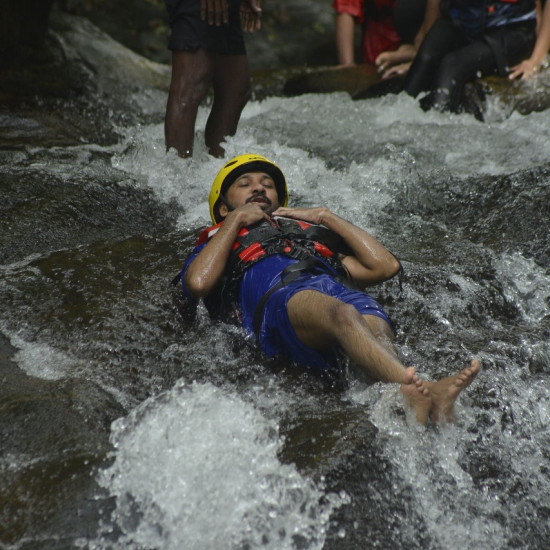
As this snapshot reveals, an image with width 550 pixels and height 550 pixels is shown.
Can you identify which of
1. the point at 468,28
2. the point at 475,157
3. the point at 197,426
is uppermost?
the point at 468,28

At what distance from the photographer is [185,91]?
17.2 ft

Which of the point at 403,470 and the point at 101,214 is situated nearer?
the point at 403,470

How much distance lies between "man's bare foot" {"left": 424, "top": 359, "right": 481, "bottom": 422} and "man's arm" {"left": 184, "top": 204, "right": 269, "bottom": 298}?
1.34m

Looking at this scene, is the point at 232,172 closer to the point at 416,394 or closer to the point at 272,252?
the point at 272,252

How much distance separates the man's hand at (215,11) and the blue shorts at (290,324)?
2.37 m

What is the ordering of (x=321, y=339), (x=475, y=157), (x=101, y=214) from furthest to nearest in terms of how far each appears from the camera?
(x=475, y=157), (x=101, y=214), (x=321, y=339)

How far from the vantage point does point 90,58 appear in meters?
8.76

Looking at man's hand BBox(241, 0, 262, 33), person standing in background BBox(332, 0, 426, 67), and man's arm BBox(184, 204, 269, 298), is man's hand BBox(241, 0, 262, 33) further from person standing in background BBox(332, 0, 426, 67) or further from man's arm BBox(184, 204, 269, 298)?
person standing in background BBox(332, 0, 426, 67)

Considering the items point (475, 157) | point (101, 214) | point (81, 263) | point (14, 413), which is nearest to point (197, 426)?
point (14, 413)

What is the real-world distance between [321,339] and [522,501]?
109 cm

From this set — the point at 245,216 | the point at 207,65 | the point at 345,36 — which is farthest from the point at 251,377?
the point at 345,36

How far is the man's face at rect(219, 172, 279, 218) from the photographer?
446 cm

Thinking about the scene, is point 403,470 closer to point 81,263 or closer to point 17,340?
point 17,340

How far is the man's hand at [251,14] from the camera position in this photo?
5570mm
